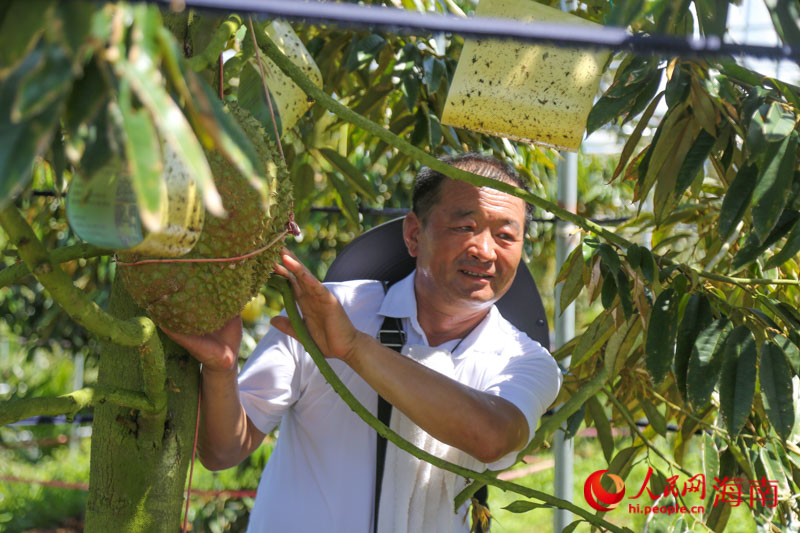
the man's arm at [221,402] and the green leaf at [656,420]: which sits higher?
the man's arm at [221,402]

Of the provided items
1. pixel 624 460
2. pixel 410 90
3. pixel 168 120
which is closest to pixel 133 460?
pixel 168 120

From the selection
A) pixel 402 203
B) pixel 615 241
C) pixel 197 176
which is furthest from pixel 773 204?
pixel 402 203

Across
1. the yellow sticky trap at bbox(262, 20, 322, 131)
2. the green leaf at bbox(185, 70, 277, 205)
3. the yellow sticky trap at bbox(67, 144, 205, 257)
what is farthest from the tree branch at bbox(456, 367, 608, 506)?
the green leaf at bbox(185, 70, 277, 205)

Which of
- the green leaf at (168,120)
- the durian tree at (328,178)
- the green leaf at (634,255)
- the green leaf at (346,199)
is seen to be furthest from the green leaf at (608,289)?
the green leaf at (168,120)

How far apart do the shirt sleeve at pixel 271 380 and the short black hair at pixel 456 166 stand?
1.17 ft

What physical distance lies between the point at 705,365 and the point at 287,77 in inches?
24.4

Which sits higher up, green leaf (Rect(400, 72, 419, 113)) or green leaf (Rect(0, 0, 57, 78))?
green leaf (Rect(0, 0, 57, 78))

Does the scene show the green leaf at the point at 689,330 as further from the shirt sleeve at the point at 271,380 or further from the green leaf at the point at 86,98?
the green leaf at the point at 86,98

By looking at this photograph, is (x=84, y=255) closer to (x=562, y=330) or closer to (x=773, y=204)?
(x=773, y=204)

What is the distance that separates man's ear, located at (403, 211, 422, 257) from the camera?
5.12 ft

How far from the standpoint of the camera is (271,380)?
4.43 ft

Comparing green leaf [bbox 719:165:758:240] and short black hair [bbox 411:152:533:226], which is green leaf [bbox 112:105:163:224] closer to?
green leaf [bbox 719:165:758:240]

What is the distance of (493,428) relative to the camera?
1181 mm

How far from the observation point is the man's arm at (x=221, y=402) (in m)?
0.93
